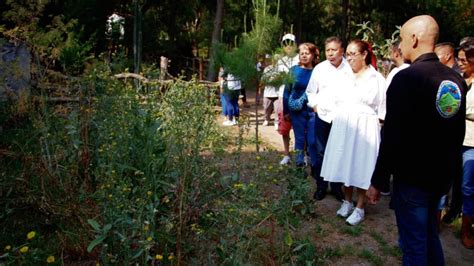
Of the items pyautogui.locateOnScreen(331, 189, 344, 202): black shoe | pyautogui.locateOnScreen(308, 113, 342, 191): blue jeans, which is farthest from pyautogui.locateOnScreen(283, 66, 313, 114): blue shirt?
pyautogui.locateOnScreen(331, 189, 344, 202): black shoe

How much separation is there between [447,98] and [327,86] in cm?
211

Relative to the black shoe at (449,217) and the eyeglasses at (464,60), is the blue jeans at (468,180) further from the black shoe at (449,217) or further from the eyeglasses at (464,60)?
the eyeglasses at (464,60)

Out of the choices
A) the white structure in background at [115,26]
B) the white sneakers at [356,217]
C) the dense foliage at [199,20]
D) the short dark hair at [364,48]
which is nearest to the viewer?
the short dark hair at [364,48]

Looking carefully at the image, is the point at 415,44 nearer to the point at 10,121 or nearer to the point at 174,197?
the point at 174,197

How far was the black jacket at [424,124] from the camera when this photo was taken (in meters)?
2.51

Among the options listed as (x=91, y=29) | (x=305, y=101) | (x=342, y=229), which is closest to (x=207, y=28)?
(x=91, y=29)

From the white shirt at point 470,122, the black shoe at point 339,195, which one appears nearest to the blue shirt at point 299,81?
the black shoe at point 339,195

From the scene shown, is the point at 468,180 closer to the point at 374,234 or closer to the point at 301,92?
the point at 374,234

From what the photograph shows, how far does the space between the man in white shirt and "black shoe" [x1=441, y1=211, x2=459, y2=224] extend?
97cm

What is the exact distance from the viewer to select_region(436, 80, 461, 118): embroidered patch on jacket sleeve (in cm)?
249

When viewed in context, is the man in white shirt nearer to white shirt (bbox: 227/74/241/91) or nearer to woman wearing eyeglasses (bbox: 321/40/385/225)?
woman wearing eyeglasses (bbox: 321/40/385/225)

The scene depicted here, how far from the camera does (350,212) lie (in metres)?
4.43

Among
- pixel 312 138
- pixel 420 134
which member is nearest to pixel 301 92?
pixel 312 138

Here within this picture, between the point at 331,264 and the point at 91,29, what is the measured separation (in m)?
14.5
